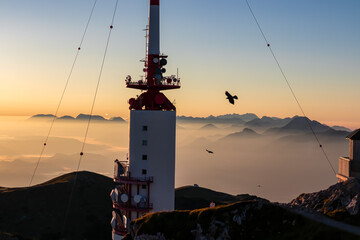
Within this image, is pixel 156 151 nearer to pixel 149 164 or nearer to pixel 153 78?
pixel 149 164

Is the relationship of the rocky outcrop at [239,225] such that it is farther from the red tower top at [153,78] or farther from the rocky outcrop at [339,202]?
the red tower top at [153,78]

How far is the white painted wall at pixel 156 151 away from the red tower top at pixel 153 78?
5.23 feet

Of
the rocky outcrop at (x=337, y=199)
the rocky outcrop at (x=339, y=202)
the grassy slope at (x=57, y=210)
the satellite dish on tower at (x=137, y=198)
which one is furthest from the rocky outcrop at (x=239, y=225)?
the grassy slope at (x=57, y=210)

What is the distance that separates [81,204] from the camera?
131 metres

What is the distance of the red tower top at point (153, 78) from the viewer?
66.9 metres

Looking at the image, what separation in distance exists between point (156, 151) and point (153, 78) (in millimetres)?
11005

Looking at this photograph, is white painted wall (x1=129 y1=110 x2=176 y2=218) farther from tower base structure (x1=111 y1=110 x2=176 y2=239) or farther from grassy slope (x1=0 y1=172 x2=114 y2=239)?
grassy slope (x1=0 y1=172 x2=114 y2=239)

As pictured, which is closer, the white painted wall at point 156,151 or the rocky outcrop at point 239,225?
the rocky outcrop at point 239,225

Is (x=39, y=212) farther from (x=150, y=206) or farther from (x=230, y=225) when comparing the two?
(x=230, y=225)

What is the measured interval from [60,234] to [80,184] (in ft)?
115

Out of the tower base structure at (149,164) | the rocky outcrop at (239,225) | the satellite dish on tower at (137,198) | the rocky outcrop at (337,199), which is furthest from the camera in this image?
the tower base structure at (149,164)

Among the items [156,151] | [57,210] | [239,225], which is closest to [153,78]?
[156,151]

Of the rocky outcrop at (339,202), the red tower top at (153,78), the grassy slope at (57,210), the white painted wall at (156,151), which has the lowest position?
the grassy slope at (57,210)

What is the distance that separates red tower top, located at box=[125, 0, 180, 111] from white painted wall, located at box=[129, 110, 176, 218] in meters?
1.60
